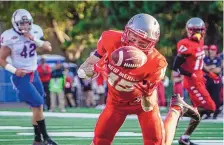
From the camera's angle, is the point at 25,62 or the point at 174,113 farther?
the point at 25,62

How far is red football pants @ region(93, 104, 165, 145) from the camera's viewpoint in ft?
19.0

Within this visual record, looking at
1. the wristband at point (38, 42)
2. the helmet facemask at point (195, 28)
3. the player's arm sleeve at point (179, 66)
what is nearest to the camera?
the wristband at point (38, 42)

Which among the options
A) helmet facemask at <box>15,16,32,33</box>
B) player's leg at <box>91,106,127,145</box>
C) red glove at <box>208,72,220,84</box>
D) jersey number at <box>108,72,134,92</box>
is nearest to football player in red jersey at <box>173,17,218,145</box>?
red glove at <box>208,72,220,84</box>

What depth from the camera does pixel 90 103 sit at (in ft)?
63.1

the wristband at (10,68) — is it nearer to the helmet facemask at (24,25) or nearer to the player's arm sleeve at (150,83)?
the helmet facemask at (24,25)

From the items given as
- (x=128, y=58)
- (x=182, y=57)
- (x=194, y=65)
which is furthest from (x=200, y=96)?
(x=128, y=58)

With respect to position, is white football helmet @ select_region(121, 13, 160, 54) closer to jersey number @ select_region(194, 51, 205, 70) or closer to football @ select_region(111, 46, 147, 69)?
football @ select_region(111, 46, 147, 69)

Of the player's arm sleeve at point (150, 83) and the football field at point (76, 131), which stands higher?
the player's arm sleeve at point (150, 83)

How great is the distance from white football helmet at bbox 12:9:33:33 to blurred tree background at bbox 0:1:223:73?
515 inches

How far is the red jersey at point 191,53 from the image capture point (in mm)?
8812

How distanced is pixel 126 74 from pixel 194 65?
3718 mm

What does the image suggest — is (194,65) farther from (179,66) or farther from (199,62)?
(179,66)

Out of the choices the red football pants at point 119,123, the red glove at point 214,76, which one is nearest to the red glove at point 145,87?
the red football pants at point 119,123

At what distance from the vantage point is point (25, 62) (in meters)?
8.01
